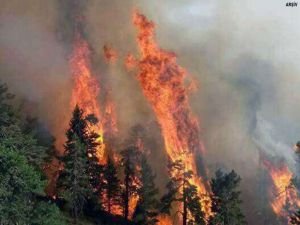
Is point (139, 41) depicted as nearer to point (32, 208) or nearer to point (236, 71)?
point (236, 71)

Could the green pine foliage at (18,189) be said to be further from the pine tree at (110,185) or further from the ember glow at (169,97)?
the ember glow at (169,97)

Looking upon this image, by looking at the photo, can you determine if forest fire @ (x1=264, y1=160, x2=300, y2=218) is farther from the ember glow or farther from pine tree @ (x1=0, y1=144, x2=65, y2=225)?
pine tree @ (x1=0, y1=144, x2=65, y2=225)

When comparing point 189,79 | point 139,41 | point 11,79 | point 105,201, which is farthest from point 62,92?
point 105,201

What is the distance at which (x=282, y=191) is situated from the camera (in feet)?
323

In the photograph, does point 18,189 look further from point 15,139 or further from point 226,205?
point 226,205

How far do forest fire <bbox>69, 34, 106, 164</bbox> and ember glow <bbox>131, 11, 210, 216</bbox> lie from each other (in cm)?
979

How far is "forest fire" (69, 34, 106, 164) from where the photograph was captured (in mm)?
108500

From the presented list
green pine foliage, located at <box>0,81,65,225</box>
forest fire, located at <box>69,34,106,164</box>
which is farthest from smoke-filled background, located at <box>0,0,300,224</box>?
green pine foliage, located at <box>0,81,65,225</box>

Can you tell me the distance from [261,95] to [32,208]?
8279cm

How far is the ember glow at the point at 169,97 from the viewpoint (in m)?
102

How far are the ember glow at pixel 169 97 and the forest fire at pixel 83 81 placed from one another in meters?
9.79

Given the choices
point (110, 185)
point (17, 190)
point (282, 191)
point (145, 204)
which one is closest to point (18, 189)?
point (17, 190)

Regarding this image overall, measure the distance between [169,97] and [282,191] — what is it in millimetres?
30149

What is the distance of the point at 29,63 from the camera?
118 metres
